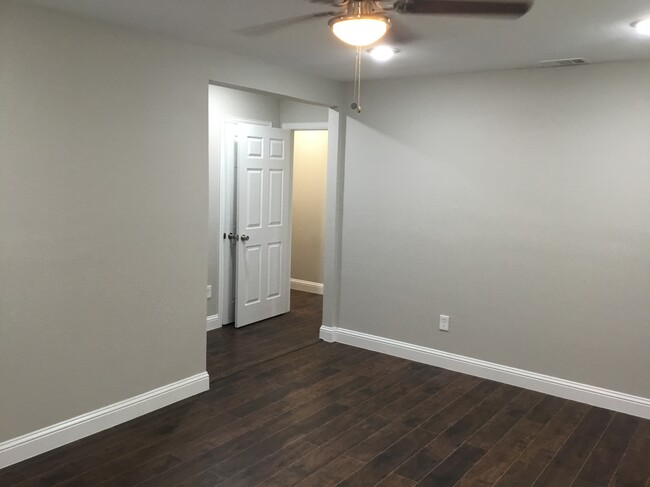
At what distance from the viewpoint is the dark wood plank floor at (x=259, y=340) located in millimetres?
4469

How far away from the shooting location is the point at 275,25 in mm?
3020

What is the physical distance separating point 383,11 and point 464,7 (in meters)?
0.38

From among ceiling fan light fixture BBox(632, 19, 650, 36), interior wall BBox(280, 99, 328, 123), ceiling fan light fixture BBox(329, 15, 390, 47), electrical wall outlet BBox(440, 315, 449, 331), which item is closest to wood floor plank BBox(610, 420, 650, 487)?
electrical wall outlet BBox(440, 315, 449, 331)

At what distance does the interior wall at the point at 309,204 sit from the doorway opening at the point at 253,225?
1.13 metres

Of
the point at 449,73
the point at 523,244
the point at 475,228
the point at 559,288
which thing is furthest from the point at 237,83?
the point at 559,288

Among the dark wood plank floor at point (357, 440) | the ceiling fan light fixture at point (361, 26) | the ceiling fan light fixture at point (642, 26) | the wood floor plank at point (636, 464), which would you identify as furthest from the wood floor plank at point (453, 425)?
the ceiling fan light fixture at point (642, 26)

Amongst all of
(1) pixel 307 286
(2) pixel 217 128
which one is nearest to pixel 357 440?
(2) pixel 217 128

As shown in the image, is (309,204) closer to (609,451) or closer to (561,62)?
(561,62)

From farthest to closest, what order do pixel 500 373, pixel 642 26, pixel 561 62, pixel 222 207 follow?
pixel 222 207 < pixel 500 373 < pixel 561 62 < pixel 642 26

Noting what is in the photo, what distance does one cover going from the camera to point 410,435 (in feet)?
11.0

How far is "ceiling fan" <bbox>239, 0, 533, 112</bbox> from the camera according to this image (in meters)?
2.30

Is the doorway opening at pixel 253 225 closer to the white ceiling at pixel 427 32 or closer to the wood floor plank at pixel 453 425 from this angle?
the white ceiling at pixel 427 32

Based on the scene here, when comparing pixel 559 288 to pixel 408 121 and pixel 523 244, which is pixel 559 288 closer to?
pixel 523 244

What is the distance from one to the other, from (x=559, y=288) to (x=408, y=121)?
5.78 feet
